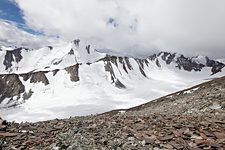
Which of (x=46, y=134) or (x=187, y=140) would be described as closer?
(x=187, y=140)

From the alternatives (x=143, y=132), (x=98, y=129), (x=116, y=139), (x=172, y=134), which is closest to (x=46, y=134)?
(x=98, y=129)

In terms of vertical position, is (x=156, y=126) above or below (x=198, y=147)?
above

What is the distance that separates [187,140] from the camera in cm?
1562

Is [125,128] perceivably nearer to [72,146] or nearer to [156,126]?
[156,126]

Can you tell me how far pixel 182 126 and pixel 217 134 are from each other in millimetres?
2016

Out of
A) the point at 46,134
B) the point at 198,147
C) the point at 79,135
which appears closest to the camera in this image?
the point at 198,147

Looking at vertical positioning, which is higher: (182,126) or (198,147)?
(182,126)

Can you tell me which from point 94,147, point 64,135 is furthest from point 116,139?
point 64,135

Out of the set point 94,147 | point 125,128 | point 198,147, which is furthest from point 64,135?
point 198,147

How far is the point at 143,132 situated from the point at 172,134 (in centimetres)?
144

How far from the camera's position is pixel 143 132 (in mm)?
16781

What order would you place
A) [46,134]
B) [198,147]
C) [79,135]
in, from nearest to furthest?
1. [198,147]
2. [79,135]
3. [46,134]

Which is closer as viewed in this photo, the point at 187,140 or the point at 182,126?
the point at 187,140

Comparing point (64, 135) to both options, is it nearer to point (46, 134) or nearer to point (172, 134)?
point (46, 134)
